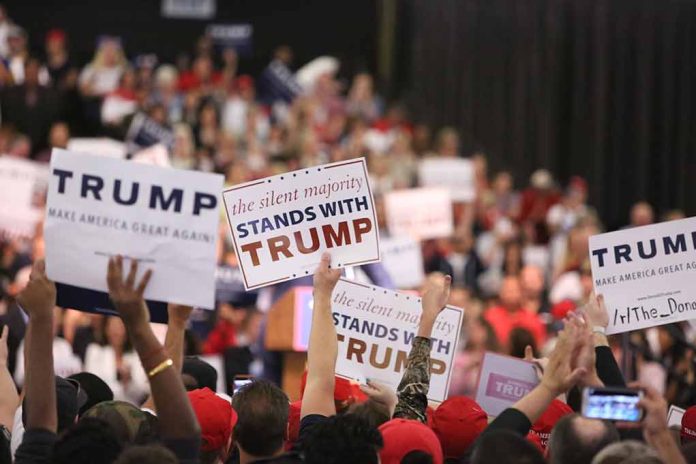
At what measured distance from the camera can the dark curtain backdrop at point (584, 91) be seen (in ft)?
71.4

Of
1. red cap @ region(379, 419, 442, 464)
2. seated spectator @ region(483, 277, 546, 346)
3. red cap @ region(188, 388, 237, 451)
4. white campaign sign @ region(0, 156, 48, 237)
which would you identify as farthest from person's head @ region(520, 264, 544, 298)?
red cap @ region(379, 419, 442, 464)

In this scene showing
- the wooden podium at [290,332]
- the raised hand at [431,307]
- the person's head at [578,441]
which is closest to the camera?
the person's head at [578,441]

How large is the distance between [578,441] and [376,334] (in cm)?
208

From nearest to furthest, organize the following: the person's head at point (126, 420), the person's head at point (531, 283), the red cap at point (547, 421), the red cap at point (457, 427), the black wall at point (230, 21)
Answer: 1. the person's head at point (126, 420)
2. the red cap at point (457, 427)
3. the red cap at point (547, 421)
4. the person's head at point (531, 283)
5. the black wall at point (230, 21)

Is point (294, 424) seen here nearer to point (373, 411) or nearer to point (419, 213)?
point (373, 411)

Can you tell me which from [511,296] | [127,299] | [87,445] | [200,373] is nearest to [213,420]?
[87,445]

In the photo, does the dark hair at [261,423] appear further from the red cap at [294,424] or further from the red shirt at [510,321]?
the red shirt at [510,321]

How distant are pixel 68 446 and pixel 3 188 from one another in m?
9.01

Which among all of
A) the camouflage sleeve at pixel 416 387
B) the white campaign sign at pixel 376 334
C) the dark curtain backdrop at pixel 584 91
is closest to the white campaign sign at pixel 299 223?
the white campaign sign at pixel 376 334

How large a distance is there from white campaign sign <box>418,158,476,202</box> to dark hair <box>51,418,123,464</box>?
1278cm

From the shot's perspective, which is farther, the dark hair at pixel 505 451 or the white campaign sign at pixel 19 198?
the white campaign sign at pixel 19 198

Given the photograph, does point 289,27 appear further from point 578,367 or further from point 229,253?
point 578,367

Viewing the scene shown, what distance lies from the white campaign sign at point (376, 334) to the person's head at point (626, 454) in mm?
2148

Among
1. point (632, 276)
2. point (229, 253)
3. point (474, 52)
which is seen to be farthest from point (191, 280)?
point (474, 52)
